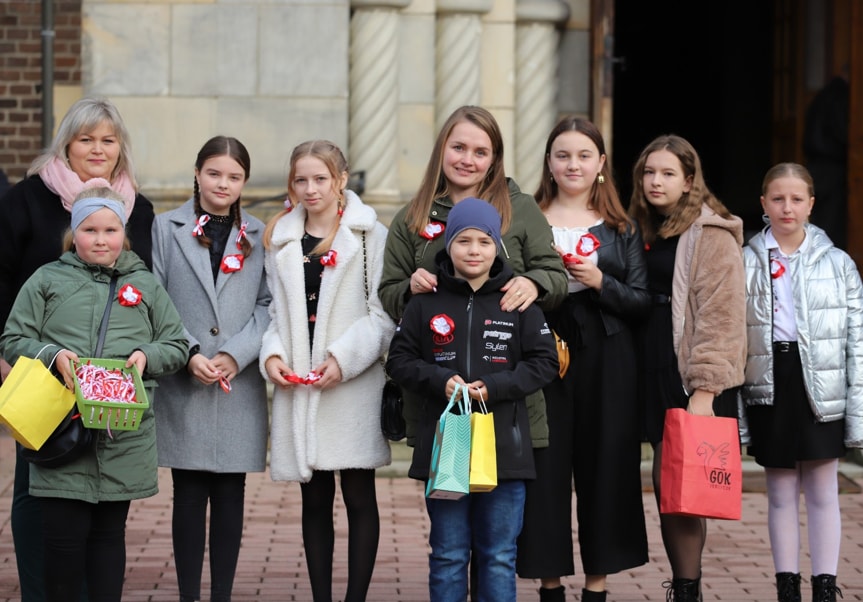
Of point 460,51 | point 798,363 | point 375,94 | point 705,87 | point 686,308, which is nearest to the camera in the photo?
point 686,308

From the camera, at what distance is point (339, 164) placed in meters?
5.35

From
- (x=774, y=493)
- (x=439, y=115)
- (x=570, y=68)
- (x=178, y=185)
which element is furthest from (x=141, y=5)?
(x=774, y=493)

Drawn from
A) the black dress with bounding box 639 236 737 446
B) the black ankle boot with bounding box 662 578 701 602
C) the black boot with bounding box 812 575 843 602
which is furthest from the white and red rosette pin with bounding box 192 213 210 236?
the black boot with bounding box 812 575 843 602

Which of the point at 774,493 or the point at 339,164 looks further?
the point at 774,493

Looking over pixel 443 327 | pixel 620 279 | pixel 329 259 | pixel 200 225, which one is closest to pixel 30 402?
pixel 200 225

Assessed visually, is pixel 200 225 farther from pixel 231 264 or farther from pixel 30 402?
pixel 30 402

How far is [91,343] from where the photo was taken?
4.85 metres

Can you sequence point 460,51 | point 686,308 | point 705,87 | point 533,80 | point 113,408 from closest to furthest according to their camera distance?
point 113,408 < point 686,308 < point 460,51 < point 533,80 < point 705,87

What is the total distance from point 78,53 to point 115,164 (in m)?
5.06

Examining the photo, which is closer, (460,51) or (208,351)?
(208,351)

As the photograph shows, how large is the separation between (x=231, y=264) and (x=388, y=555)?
1987mm

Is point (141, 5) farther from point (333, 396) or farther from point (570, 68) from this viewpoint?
point (333, 396)

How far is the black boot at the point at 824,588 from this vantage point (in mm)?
5562

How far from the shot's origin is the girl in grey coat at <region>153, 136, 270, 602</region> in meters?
5.30
